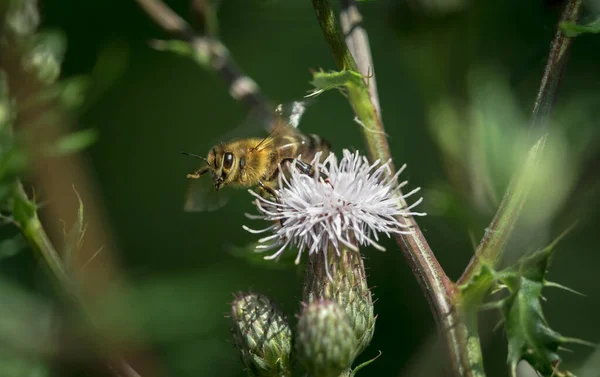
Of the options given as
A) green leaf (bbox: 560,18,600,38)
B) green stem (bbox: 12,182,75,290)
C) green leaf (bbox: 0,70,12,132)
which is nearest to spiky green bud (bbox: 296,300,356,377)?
green stem (bbox: 12,182,75,290)

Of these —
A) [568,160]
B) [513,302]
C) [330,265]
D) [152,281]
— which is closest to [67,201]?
[152,281]

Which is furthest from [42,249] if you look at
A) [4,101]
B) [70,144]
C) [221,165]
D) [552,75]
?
[552,75]

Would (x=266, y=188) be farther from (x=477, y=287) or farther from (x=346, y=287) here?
(x=477, y=287)

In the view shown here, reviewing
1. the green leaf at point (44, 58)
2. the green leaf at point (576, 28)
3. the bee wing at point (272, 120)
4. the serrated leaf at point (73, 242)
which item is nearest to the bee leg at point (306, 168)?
the bee wing at point (272, 120)

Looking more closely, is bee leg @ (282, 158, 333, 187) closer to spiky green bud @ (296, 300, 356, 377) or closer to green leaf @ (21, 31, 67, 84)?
spiky green bud @ (296, 300, 356, 377)

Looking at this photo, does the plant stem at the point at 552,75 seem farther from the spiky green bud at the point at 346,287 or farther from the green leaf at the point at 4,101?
the green leaf at the point at 4,101

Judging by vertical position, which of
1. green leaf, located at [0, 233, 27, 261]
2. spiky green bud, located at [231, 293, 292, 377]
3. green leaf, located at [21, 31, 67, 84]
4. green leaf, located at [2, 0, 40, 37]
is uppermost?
green leaf, located at [2, 0, 40, 37]

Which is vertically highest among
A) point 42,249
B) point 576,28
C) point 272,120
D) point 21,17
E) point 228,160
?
point 576,28
